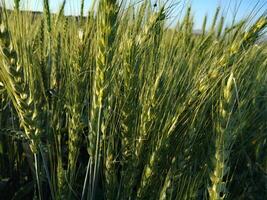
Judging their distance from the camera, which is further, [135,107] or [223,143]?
[135,107]

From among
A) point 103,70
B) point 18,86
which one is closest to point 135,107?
point 103,70

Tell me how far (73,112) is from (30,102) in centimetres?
13

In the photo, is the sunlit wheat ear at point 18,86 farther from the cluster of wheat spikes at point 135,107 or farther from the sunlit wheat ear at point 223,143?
the sunlit wheat ear at point 223,143

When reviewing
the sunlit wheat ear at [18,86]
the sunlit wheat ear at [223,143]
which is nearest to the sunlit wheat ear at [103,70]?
the sunlit wheat ear at [18,86]

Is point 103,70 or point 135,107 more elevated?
point 103,70

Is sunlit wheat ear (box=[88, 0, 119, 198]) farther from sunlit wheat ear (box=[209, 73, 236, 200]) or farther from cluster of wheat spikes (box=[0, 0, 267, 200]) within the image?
sunlit wheat ear (box=[209, 73, 236, 200])

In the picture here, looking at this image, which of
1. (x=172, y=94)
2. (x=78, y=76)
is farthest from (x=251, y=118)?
(x=78, y=76)

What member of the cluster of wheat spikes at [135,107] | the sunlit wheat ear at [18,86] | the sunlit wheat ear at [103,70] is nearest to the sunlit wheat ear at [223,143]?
the cluster of wheat spikes at [135,107]

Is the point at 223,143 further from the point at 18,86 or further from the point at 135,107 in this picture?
the point at 18,86

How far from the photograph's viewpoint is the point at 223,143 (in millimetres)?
748

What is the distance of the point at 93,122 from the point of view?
2.72 feet

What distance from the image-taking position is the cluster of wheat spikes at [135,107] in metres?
0.78

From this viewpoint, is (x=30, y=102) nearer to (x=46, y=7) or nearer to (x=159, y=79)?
(x=159, y=79)

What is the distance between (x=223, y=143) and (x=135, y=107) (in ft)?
0.85
